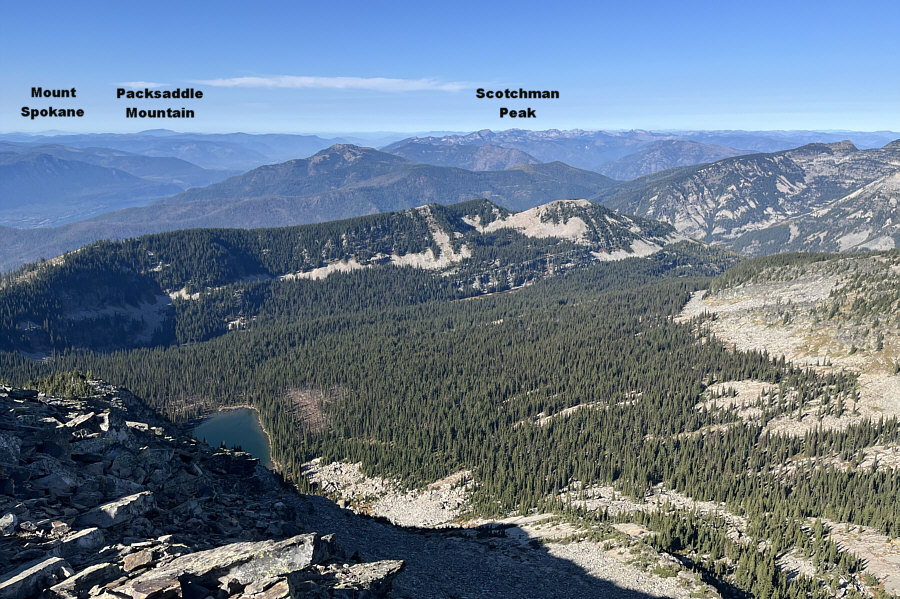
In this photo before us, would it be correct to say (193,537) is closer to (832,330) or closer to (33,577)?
(33,577)

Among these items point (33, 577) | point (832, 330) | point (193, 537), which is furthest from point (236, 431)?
point (832, 330)

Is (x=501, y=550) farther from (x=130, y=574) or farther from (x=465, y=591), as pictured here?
(x=130, y=574)

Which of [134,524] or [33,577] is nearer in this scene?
[33,577]

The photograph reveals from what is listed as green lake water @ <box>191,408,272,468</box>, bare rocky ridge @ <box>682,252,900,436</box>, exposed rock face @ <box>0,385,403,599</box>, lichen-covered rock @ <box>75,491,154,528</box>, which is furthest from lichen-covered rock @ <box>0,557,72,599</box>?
bare rocky ridge @ <box>682,252,900,436</box>

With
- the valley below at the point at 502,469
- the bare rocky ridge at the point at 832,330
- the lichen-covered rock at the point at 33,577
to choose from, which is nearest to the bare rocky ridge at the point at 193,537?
the lichen-covered rock at the point at 33,577

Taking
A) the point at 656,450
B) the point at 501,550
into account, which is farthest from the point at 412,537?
Answer: the point at 656,450

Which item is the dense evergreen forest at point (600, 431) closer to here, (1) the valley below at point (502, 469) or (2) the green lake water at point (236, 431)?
(1) the valley below at point (502, 469)

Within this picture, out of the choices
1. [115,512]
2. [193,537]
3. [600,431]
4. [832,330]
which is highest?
[115,512]
